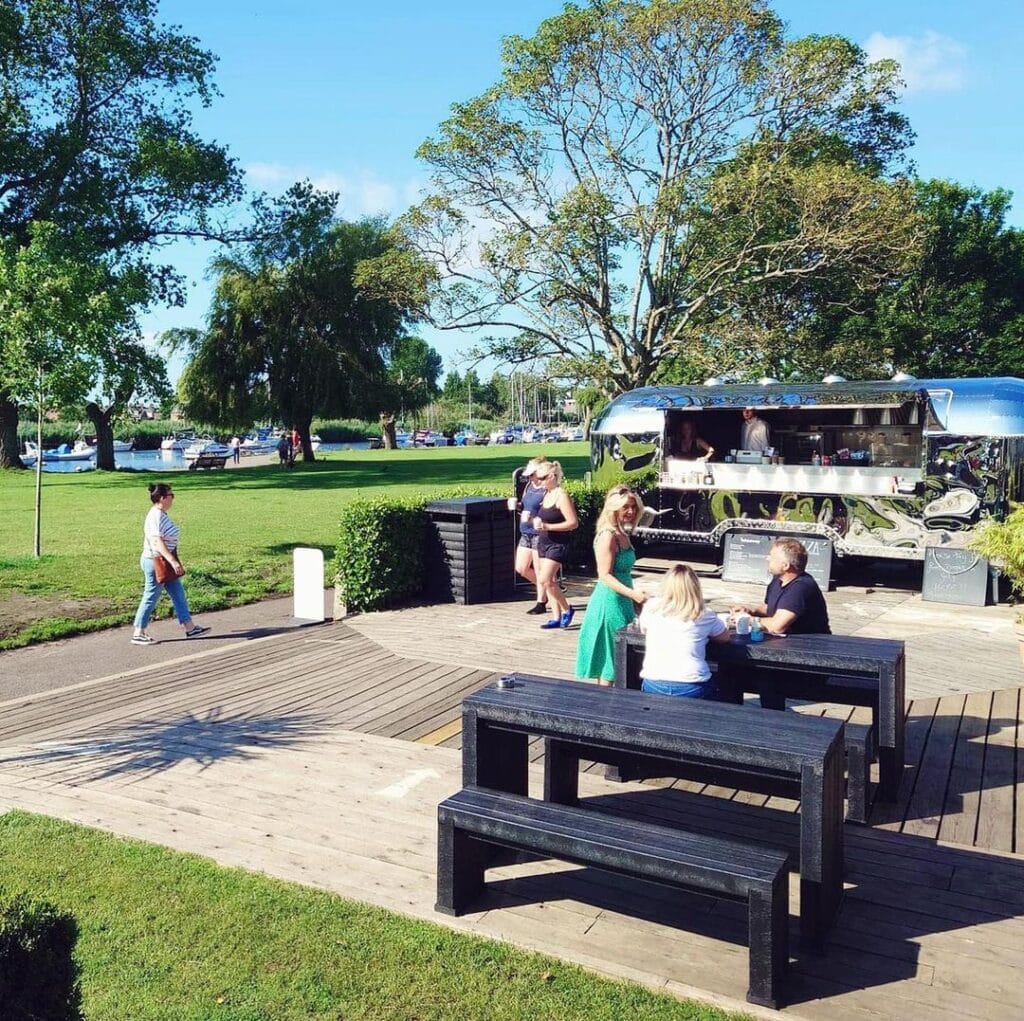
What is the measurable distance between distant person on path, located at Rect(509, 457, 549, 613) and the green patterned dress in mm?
3551

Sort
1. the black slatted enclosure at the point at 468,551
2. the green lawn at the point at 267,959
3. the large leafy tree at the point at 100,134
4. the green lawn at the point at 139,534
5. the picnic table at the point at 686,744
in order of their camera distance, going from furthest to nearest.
Answer: the large leafy tree at the point at 100,134 < the green lawn at the point at 139,534 < the black slatted enclosure at the point at 468,551 < the picnic table at the point at 686,744 < the green lawn at the point at 267,959

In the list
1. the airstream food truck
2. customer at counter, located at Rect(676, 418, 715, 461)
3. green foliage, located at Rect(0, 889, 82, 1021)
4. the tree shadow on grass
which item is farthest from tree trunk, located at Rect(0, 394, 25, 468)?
green foliage, located at Rect(0, 889, 82, 1021)

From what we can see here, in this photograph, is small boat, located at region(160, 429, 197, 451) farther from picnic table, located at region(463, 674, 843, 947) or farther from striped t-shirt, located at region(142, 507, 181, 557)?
picnic table, located at region(463, 674, 843, 947)

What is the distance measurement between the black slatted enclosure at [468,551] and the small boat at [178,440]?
192 feet

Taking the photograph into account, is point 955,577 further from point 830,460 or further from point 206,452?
point 206,452

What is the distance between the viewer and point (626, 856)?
360 cm

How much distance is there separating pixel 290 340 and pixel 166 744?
37.4 m

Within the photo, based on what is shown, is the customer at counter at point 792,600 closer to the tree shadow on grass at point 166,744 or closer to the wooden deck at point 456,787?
the wooden deck at point 456,787

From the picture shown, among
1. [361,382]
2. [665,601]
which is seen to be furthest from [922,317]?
[665,601]

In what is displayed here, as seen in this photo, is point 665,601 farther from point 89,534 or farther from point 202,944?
point 89,534

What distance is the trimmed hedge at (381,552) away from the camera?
1078cm

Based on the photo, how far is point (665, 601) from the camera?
5.27m

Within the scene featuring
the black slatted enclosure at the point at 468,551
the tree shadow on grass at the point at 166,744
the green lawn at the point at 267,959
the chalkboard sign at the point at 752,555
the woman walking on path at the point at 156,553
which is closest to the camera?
the green lawn at the point at 267,959

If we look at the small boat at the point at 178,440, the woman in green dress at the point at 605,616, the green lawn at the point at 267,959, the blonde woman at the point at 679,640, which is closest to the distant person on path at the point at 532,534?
the woman in green dress at the point at 605,616
